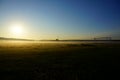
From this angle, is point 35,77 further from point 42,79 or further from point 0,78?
point 0,78

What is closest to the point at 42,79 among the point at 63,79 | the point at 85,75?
the point at 63,79

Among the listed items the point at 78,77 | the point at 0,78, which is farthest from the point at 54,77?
the point at 0,78

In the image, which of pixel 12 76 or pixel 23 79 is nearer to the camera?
pixel 23 79

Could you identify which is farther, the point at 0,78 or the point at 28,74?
the point at 28,74

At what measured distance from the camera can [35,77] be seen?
1226 centimetres

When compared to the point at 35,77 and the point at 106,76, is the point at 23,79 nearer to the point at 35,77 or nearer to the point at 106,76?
the point at 35,77

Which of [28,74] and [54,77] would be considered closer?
[54,77]

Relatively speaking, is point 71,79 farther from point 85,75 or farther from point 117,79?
point 117,79

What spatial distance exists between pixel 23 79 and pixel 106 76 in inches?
268

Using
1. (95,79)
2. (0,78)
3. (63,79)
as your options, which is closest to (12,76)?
(0,78)

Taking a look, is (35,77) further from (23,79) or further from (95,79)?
(95,79)

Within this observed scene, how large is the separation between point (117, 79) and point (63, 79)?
422 centimetres

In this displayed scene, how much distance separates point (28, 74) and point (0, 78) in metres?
2.33

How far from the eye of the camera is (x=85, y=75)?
42.3 feet
